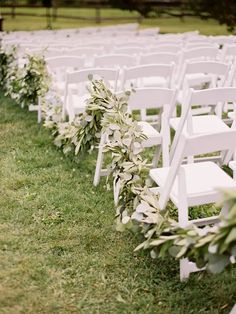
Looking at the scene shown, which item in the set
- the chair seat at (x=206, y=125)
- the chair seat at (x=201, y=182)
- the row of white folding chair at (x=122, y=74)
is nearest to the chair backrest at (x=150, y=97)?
the chair seat at (x=206, y=125)

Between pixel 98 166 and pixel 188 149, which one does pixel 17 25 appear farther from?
pixel 188 149

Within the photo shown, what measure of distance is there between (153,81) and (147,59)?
1.01m

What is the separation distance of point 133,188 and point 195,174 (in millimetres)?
500

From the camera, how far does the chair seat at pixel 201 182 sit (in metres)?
3.79

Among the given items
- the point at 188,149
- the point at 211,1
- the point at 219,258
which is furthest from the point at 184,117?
the point at 211,1

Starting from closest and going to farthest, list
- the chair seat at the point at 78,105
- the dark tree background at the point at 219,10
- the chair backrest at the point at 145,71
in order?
the chair backrest at the point at 145,71, the chair seat at the point at 78,105, the dark tree background at the point at 219,10

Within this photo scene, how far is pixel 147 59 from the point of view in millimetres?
7254

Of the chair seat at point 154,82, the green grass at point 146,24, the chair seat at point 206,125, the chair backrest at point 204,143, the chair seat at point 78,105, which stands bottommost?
the green grass at point 146,24

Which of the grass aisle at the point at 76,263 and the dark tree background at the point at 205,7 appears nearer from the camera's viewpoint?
the grass aisle at the point at 76,263

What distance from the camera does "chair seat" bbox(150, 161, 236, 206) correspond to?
3.79 meters

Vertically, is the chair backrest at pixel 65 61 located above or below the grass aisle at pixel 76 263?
above

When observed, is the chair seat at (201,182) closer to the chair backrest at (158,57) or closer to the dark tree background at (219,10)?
the chair backrest at (158,57)

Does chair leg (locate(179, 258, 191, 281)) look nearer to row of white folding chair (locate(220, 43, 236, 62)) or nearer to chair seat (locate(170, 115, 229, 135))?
chair seat (locate(170, 115, 229, 135))

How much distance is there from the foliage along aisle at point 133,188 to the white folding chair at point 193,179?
110 mm
